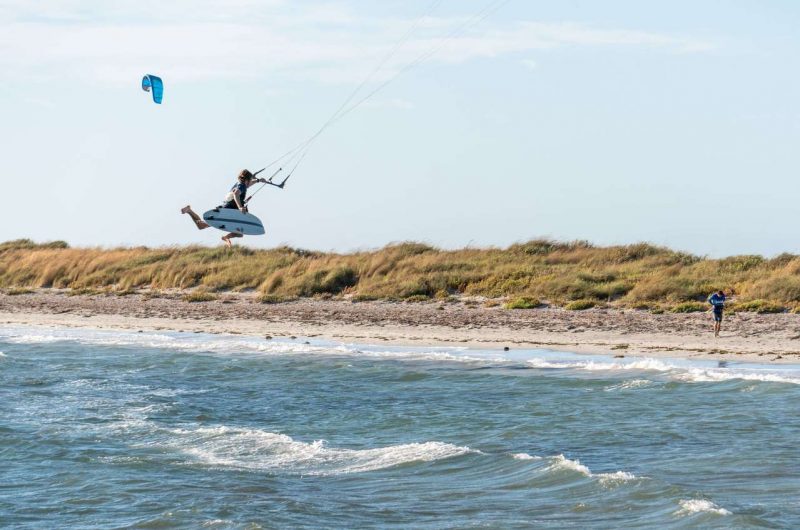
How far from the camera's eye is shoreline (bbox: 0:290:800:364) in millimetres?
23469

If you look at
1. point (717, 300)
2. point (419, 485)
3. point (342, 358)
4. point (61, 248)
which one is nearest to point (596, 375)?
point (717, 300)

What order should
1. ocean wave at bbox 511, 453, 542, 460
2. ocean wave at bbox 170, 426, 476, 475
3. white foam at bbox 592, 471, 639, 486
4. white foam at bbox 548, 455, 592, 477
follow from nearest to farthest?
1. white foam at bbox 592, 471, 639, 486
2. white foam at bbox 548, 455, 592, 477
3. ocean wave at bbox 511, 453, 542, 460
4. ocean wave at bbox 170, 426, 476, 475

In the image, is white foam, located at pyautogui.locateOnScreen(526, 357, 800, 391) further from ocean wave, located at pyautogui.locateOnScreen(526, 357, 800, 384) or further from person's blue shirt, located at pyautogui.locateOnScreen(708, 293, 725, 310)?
person's blue shirt, located at pyautogui.locateOnScreen(708, 293, 725, 310)

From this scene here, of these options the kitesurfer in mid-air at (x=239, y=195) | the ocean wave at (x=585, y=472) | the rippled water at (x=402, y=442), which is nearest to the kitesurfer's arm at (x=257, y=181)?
the kitesurfer in mid-air at (x=239, y=195)

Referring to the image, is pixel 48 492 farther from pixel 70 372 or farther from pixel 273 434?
pixel 70 372

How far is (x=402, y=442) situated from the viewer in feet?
53.3

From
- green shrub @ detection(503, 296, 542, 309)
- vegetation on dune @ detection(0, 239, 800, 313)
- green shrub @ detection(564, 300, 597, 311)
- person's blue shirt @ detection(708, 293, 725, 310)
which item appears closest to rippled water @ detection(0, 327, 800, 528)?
person's blue shirt @ detection(708, 293, 725, 310)

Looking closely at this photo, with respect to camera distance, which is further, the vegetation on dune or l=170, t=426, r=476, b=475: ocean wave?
the vegetation on dune

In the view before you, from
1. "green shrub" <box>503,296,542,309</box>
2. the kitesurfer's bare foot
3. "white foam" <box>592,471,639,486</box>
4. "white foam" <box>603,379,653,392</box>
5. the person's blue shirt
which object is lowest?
"white foam" <box>592,471,639,486</box>

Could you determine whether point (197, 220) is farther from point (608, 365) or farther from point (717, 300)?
point (717, 300)

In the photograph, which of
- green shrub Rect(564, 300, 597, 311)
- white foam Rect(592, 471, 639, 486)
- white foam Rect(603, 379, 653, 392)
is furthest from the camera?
green shrub Rect(564, 300, 597, 311)

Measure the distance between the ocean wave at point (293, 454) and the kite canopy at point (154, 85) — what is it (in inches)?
388

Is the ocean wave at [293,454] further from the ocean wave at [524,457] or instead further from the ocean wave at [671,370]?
the ocean wave at [671,370]

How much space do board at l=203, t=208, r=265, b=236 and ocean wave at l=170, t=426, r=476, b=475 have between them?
17.7ft
